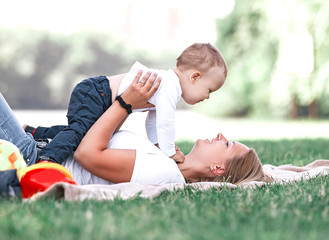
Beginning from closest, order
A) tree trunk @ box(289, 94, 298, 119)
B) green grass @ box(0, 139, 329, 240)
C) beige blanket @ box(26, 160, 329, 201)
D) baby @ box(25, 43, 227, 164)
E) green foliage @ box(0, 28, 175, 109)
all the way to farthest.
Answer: green grass @ box(0, 139, 329, 240) → beige blanket @ box(26, 160, 329, 201) → baby @ box(25, 43, 227, 164) → tree trunk @ box(289, 94, 298, 119) → green foliage @ box(0, 28, 175, 109)

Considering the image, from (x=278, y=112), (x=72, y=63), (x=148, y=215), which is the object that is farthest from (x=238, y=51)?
(x=72, y=63)

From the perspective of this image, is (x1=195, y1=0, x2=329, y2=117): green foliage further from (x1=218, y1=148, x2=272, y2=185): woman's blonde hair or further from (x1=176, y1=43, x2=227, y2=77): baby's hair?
(x1=218, y1=148, x2=272, y2=185): woman's blonde hair

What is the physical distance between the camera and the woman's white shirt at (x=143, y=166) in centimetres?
294

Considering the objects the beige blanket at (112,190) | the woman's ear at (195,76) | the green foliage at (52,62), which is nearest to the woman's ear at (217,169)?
the beige blanket at (112,190)

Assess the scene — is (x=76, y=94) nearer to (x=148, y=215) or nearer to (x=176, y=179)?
(x=176, y=179)

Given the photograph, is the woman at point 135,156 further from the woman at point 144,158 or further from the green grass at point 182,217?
the green grass at point 182,217

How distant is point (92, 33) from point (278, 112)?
Result: 73.8ft

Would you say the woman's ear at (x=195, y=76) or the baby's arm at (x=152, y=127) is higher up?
the woman's ear at (x=195, y=76)

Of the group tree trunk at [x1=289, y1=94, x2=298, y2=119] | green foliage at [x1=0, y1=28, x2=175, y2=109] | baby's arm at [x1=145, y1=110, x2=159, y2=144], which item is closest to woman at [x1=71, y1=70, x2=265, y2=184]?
baby's arm at [x1=145, y1=110, x2=159, y2=144]

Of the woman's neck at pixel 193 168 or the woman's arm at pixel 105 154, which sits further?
the woman's neck at pixel 193 168

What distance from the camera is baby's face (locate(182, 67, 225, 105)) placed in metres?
3.49

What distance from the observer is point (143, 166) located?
2951 millimetres

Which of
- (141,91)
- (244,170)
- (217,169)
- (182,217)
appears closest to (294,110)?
(244,170)

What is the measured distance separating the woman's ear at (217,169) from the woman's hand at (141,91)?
701 mm
